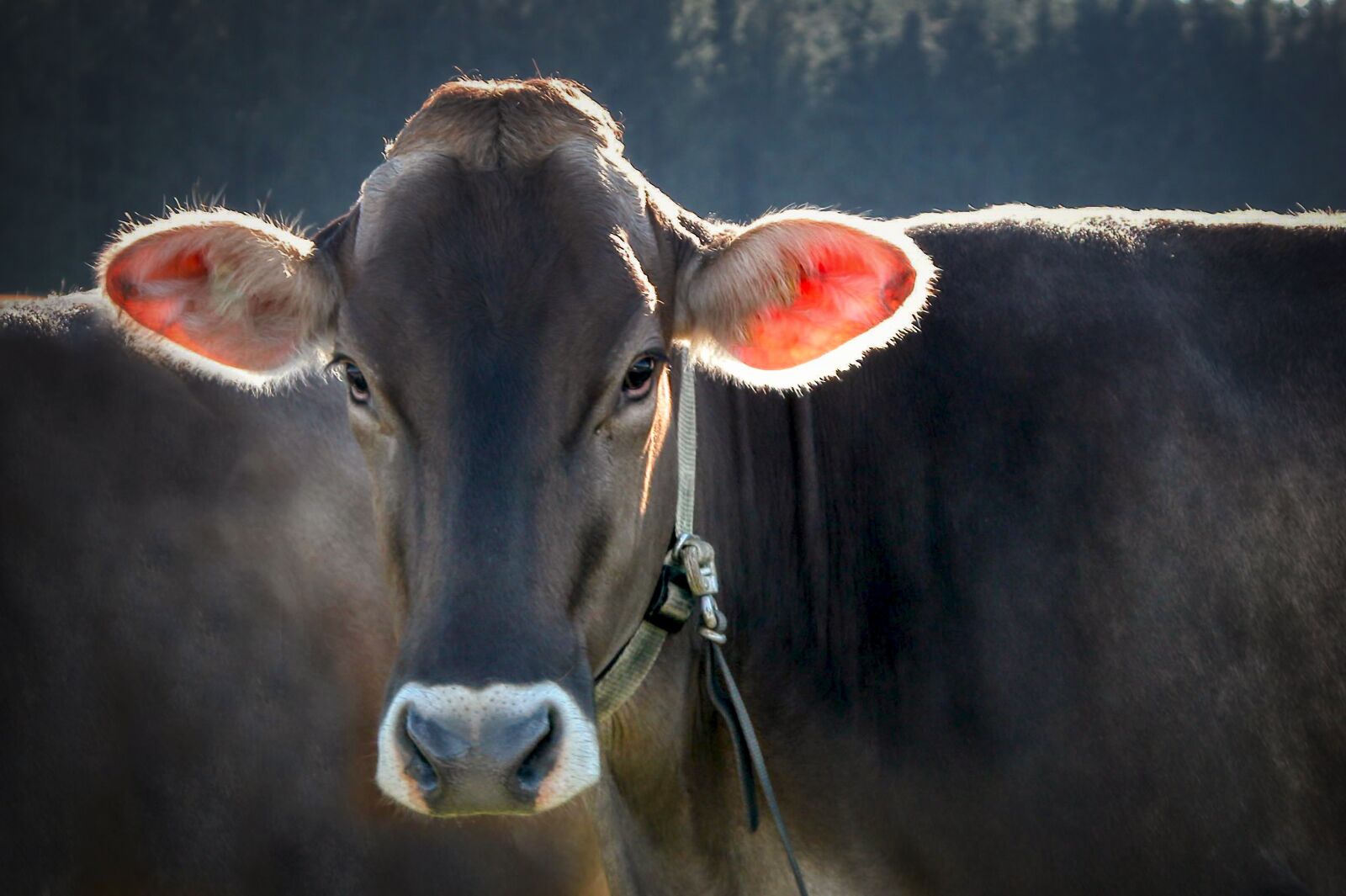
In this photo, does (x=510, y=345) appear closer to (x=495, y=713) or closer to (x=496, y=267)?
(x=496, y=267)

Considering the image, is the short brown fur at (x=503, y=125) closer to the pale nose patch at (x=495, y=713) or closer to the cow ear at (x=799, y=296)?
the cow ear at (x=799, y=296)

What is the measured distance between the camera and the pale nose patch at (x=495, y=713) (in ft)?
7.64

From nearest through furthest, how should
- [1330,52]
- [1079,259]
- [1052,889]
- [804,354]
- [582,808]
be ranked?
[1052,889] → [804,354] → [1079,259] → [582,808] → [1330,52]

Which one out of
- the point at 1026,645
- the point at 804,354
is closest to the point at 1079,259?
the point at 804,354

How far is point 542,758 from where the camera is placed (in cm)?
239

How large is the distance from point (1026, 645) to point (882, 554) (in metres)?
0.43

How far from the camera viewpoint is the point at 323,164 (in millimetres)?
23938

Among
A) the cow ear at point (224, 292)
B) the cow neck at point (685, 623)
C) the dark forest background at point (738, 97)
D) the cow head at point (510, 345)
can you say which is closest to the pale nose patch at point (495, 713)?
the cow head at point (510, 345)

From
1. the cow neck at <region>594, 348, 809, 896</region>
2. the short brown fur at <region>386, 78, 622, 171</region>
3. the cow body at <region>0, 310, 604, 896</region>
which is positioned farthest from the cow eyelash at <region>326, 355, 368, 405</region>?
the cow body at <region>0, 310, 604, 896</region>

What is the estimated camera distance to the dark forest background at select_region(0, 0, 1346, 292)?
76.1ft

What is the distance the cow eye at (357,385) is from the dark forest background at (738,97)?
20.9 m

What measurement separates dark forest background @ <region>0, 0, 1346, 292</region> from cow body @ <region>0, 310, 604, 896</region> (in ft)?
64.4

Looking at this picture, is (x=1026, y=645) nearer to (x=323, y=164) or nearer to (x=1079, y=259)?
(x=1079, y=259)

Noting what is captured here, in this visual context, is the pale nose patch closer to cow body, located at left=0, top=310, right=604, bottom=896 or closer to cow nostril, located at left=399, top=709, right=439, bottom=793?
cow nostril, located at left=399, top=709, right=439, bottom=793
